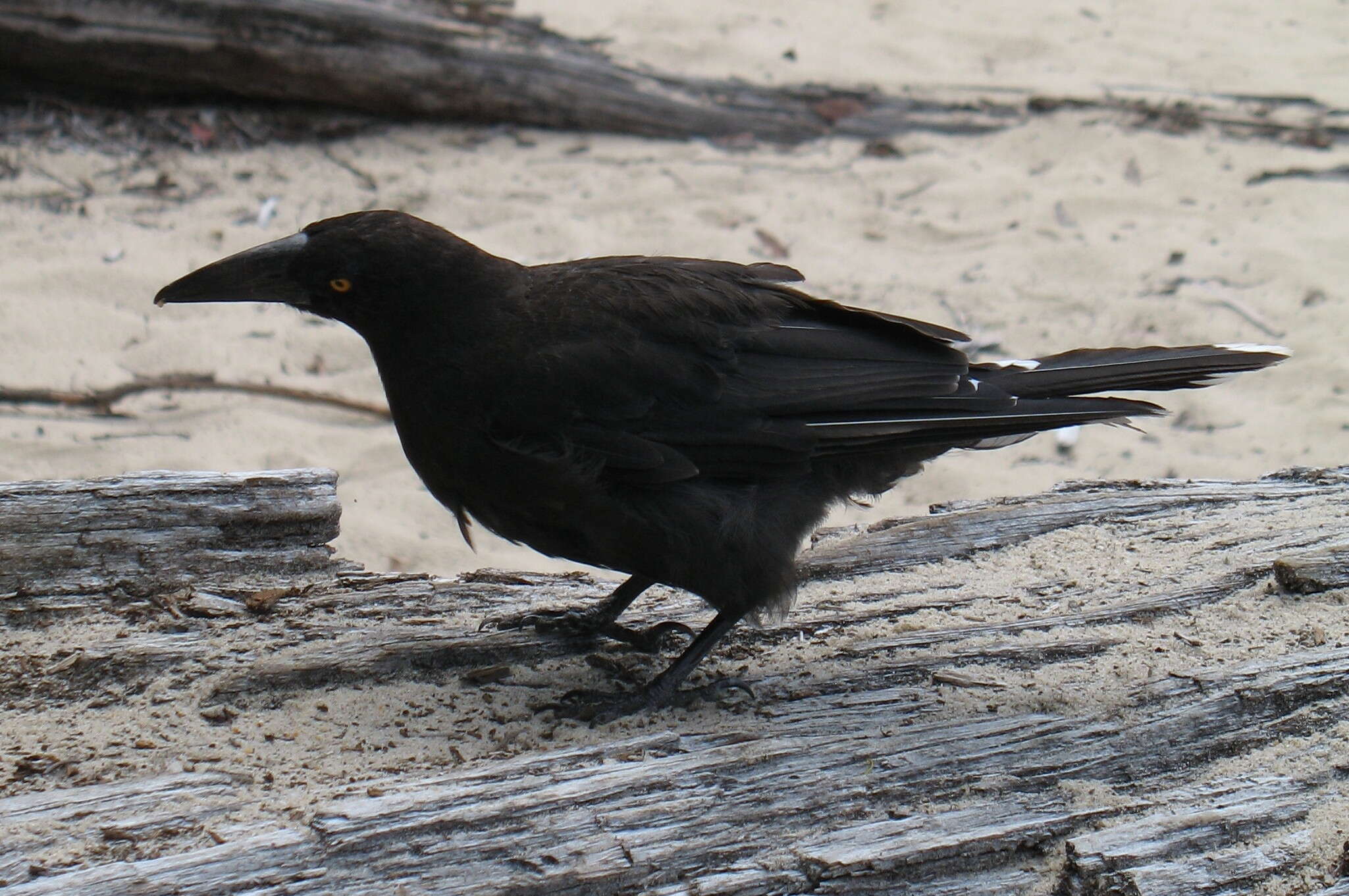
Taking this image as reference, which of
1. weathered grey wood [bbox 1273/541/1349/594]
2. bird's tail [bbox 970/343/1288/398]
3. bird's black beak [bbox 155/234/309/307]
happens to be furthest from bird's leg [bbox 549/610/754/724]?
weathered grey wood [bbox 1273/541/1349/594]

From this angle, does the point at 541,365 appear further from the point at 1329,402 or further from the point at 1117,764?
the point at 1329,402

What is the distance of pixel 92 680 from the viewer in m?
2.68

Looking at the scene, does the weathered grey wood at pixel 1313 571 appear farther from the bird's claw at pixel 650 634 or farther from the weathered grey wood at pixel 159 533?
the weathered grey wood at pixel 159 533

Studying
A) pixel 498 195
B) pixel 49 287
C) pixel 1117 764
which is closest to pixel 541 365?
pixel 1117 764

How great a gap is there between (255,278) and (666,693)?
1.31m

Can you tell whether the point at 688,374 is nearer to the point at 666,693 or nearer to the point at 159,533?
the point at 666,693

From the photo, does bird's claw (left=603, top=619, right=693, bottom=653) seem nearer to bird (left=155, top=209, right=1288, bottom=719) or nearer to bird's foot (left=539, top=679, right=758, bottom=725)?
bird (left=155, top=209, right=1288, bottom=719)

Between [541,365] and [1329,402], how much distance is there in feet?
11.8

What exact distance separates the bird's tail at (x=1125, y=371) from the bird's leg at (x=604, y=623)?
95 cm

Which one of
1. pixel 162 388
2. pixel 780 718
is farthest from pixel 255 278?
pixel 162 388

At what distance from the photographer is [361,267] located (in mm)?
2877

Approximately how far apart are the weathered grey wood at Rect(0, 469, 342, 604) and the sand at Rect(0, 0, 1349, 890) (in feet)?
2.42

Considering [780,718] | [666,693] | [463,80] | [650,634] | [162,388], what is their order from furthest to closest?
[463,80], [162,388], [650,634], [666,693], [780,718]

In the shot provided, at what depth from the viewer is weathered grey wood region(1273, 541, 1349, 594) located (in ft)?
10.0
